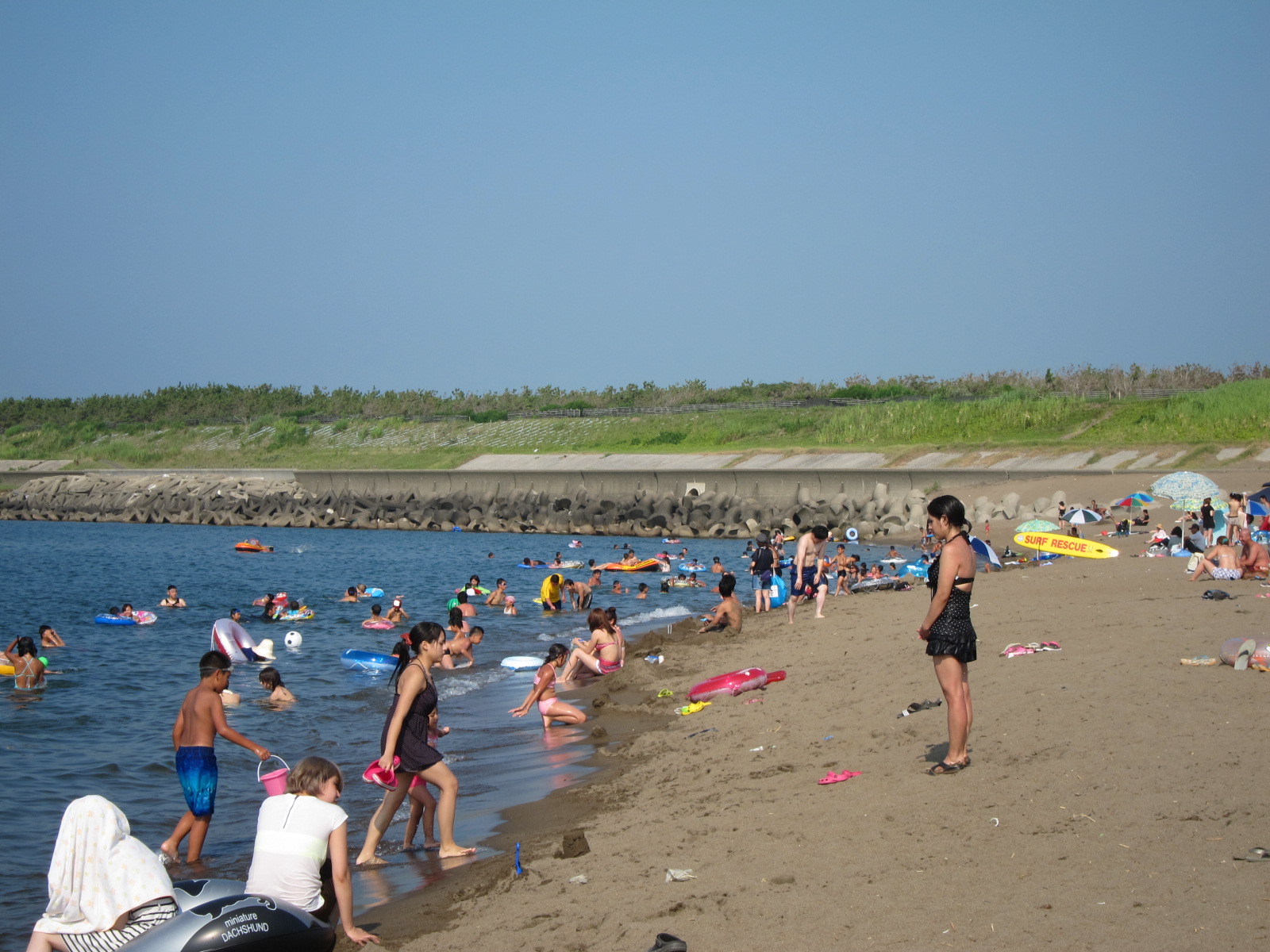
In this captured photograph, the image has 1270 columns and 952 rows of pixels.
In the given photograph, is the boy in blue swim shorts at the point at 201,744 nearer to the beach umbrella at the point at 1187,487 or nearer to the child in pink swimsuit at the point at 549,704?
the child in pink swimsuit at the point at 549,704

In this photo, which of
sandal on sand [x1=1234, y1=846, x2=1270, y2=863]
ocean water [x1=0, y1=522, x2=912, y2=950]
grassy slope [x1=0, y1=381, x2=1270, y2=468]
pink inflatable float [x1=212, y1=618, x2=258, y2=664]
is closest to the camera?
sandal on sand [x1=1234, y1=846, x2=1270, y2=863]

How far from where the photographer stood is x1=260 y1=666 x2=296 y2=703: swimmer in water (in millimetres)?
14227

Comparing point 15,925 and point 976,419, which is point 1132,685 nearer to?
point 15,925

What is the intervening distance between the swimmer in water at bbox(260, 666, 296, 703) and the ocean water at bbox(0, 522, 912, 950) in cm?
24

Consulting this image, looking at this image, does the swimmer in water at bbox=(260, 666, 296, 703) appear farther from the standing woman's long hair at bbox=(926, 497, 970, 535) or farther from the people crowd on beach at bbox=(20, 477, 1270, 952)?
the standing woman's long hair at bbox=(926, 497, 970, 535)

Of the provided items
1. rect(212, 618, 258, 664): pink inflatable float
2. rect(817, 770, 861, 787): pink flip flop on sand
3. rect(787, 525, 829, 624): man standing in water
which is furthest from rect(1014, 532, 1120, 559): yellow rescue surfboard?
rect(212, 618, 258, 664): pink inflatable float

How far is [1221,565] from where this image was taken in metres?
15.6

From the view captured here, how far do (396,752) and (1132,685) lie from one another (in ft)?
18.4

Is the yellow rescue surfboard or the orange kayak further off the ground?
the yellow rescue surfboard

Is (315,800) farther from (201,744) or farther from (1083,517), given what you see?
(1083,517)

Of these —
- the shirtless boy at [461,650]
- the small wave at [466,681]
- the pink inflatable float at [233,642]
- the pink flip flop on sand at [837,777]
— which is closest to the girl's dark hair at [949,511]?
the pink flip flop on sand at [837,777]

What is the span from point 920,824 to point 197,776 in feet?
16.5

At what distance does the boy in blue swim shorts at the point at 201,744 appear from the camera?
7.67 meters

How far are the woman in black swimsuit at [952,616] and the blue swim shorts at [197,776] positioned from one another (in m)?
5.09
